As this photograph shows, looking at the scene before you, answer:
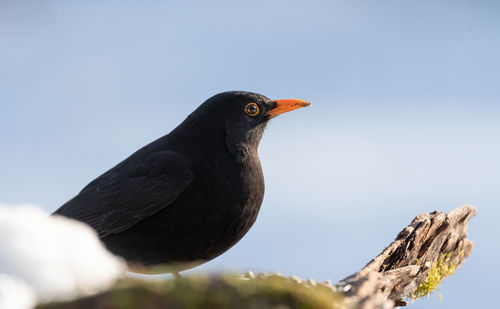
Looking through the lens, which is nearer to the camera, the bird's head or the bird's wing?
the bird's wing

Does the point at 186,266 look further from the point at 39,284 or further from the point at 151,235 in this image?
the point at 39,284

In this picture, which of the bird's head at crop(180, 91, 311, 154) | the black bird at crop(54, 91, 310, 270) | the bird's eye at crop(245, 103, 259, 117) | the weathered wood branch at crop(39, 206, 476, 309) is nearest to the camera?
the weathered wood branch at crop(39, 206, 476, 309)

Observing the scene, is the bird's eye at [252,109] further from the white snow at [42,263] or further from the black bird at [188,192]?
the white snow at [42,263]

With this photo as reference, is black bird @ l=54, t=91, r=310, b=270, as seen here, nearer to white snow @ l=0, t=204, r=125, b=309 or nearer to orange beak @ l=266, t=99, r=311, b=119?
orange beak @ l=266, t=99, r=311, b=119

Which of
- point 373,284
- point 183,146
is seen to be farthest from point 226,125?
point 373,284

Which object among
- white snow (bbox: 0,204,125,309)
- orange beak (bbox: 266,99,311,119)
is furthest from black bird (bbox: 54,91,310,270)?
white snow (bbox: 0,204,125,309)

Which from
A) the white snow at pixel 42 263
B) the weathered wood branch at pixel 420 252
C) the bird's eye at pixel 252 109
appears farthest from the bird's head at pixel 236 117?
the white snow at pixel 42 263
